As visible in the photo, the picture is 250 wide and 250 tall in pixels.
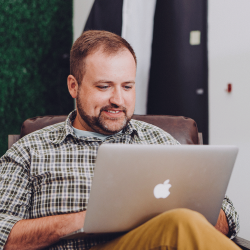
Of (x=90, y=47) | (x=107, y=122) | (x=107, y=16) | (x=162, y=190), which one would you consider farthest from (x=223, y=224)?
(x=107, y=16)

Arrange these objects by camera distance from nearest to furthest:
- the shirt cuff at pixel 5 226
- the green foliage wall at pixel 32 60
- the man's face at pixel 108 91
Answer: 1. the shirt cuff at pixel 5 226
2. the man's face at pixel 108 91
3. the green foliage wall at pixel 32 60

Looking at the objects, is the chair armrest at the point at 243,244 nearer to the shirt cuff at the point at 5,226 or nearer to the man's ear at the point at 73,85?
the shirt cuff at the point at 5,226

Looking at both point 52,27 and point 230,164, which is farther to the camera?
point 52,27

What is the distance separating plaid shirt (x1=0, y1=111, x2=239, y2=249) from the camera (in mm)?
1023

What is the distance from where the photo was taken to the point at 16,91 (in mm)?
2061

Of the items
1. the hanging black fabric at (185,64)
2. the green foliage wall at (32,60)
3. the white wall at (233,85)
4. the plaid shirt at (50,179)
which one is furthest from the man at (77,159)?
the green foliage wall at (32,60)

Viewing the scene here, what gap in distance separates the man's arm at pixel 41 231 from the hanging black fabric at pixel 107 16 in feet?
4.19

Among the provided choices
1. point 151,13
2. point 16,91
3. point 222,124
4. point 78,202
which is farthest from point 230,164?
point 16,91

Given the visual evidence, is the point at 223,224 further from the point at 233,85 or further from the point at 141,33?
the point at 141,33

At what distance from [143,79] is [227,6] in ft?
2.06

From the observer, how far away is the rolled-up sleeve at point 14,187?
1015 mm

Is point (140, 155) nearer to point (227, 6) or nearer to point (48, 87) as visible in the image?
point (227, 6)

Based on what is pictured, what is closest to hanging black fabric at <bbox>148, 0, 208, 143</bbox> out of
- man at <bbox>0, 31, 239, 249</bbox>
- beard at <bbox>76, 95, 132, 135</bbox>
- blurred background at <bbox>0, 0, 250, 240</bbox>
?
blurred background at <bbox>0, 0, 250, 240</bbox>

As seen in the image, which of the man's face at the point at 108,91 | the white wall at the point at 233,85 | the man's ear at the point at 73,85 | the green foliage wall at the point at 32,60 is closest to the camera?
the man's face at the point at 108,91
